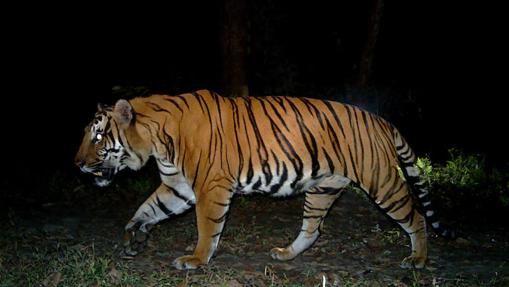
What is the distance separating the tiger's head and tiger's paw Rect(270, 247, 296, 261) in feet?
4.16

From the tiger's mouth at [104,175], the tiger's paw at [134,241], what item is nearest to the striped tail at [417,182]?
the tiger's paw at [134,241]

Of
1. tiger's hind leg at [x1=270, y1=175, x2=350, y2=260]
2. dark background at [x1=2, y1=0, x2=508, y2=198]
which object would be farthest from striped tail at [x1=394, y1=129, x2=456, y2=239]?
dark background at [x1=2, y1=0, x2=508, y2=198]

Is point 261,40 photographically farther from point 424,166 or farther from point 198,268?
point 198,268

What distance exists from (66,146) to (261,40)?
3.52 metres

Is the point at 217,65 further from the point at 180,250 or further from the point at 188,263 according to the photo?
the point at 188,263

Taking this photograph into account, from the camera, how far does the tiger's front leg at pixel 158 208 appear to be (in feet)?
18.1

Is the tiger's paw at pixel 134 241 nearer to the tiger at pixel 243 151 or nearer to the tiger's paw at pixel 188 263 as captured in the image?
the tiger at pixel 243 151

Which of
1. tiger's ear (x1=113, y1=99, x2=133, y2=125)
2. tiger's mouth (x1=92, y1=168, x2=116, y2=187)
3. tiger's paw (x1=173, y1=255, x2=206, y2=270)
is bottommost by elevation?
tiger's paw (x1=173, y1=255, x2=206, y2=270)

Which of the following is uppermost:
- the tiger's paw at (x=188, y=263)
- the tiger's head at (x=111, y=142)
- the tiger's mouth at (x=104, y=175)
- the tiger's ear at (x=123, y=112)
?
the tiger's ear at (x=123, y=112)

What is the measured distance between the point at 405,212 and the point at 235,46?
347 cm

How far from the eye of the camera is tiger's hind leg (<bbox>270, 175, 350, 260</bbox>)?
5.51m

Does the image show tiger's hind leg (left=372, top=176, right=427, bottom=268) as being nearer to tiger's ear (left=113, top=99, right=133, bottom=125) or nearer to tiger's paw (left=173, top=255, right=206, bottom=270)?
tiger's paw (left=173, top=255, right=206, bottom=270)

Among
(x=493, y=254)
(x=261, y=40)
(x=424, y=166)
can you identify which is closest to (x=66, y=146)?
(x=261, y=40)

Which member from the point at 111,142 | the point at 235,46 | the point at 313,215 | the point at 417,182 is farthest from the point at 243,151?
the point at 235,46
